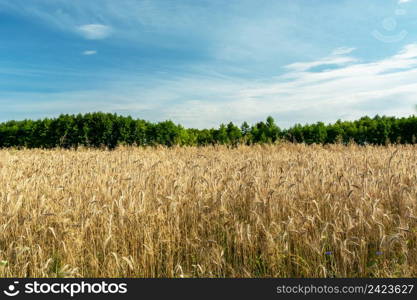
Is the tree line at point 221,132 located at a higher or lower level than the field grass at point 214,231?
higher

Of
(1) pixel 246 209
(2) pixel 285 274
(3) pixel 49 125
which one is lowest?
(2) pixel 285 274

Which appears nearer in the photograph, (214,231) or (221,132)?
(214,231)

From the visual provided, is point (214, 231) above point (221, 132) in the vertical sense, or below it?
below

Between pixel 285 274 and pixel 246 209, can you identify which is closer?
pixel 285 274

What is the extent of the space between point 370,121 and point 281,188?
46.8 feet

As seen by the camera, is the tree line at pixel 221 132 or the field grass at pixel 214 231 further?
the tree line at pixel 221 132

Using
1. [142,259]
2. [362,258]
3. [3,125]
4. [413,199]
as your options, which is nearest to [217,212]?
[142,259]

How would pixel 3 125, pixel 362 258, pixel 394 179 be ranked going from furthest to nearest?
pixel 3 125 → pixel 394 179 → pixel 362 258

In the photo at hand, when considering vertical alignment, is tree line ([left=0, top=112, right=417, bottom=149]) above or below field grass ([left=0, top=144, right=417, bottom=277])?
above

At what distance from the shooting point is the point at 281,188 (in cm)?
500

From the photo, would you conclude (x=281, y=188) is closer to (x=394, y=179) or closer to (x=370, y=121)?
(x=394, y=179)

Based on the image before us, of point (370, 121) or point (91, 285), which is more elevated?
point (370, 121)

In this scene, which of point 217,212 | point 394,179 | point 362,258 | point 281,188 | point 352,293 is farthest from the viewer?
point 394,179

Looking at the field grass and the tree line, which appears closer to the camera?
the field grass
